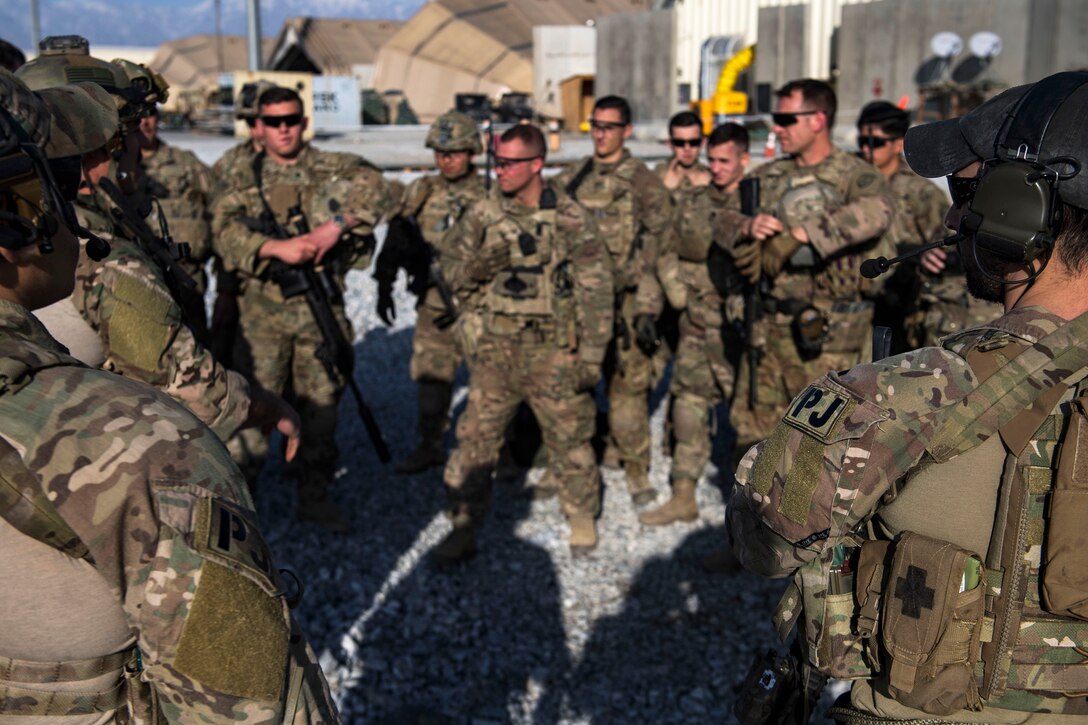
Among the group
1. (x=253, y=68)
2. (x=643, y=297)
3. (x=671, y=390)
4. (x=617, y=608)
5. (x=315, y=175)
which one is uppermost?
(x=253, y=68)

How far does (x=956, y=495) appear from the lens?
66.9 inches

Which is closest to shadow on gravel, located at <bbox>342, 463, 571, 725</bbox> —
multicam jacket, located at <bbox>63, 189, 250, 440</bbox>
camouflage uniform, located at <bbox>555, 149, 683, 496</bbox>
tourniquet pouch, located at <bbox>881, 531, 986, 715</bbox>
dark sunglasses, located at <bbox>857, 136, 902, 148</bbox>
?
camouflage uniform, located at <bbox>555, 149, 683, 496</bbox>

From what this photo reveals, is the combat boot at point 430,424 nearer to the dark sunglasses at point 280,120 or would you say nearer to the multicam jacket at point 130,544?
the dark sunglasses at point 280,120

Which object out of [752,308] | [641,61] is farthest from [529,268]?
[641,61]

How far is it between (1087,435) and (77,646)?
166 cm

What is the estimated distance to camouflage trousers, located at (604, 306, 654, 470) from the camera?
621 cm

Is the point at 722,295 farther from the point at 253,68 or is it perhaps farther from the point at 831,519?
the point at 253,68

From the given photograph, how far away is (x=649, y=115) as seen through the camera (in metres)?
30.8

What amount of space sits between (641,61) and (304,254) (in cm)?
2741

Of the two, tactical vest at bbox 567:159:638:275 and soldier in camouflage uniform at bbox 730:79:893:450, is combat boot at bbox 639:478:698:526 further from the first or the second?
tactical vest at bbox 567:159:638:275

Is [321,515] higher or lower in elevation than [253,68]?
lower

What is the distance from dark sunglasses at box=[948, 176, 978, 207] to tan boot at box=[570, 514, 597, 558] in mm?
3754

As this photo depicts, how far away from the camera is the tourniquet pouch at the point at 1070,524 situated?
156 centimetres

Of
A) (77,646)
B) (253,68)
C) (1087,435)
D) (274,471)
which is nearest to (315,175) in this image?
(274,471)
